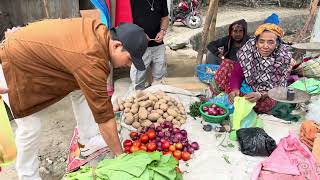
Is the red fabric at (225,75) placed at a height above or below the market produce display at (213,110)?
above

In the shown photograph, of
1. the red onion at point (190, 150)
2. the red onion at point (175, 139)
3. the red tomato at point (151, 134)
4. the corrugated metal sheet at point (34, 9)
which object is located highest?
the corrugated metal sheet at point (34, 9)

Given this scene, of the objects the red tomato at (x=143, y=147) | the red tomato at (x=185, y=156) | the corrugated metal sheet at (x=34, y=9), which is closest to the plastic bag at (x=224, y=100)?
the red tomato at (x=185, y=156)

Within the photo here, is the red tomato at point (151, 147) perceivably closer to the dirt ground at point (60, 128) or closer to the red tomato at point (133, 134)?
the red tomato at point (133, 134)

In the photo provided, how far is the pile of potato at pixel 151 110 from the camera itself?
3.88 meters

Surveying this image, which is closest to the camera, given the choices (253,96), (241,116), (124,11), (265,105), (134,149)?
(134,149)

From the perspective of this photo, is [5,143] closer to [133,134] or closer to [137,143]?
[137,143]

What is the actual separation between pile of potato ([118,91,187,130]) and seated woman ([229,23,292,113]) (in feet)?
2.14

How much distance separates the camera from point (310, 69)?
4.73 metres

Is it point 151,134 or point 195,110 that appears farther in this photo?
point 195,110

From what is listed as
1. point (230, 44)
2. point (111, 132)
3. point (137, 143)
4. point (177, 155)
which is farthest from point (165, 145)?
point (230, 44)

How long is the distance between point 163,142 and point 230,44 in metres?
2.32

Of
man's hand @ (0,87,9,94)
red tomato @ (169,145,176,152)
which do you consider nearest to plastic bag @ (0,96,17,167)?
man's hand @ (0,87,9,94)

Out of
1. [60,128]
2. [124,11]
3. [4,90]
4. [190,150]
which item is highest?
[124,11]

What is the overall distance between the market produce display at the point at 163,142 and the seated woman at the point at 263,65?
83cm
